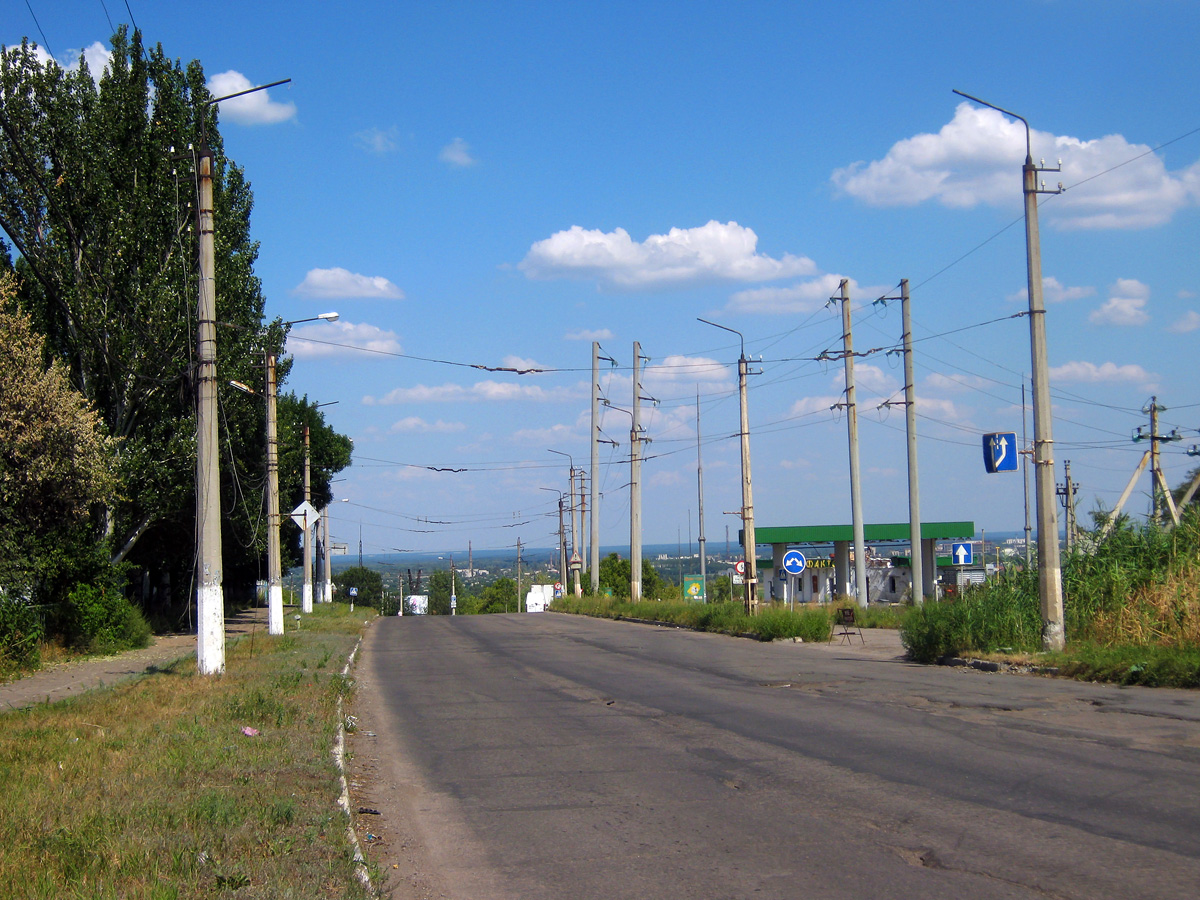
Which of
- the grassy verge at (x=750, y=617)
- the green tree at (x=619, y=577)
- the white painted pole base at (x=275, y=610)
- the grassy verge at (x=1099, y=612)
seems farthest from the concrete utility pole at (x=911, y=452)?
the green tree at (x=619, y=577)

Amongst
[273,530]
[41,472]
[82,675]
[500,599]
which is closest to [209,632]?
[82,675]

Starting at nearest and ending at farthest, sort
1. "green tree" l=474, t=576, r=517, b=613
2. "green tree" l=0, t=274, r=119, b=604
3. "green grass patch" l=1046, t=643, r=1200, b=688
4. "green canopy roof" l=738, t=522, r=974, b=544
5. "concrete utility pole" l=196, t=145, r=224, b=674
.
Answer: "green grass patch" l=1046, t=643, r=1200, b=688 → "concrete utility pole" l=196, t=145, r=224, b=674 → "green tree" l=0, t=274, r=119, b=604 → "green canopy roof" l=738, t=522, r=974, b=544 → "green tree" l=474, t=576, r=517, b=613

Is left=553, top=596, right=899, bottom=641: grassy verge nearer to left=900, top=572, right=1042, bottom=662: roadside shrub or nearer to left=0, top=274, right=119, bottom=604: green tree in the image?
left=900, top=572, right=1042, bottom=662: roadside shrub

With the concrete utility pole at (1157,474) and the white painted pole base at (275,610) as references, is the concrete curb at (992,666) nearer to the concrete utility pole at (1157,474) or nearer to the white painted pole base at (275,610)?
the concrete utility pole at (1157,474)

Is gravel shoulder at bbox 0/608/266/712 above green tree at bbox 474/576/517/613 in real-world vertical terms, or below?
above

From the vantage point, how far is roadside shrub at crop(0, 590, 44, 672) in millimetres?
18391

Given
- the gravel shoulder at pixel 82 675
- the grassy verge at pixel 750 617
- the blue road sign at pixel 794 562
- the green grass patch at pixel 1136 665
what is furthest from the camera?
the blue road sign at pixel 794 562

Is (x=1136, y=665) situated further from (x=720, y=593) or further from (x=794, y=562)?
(x=720, y=593)

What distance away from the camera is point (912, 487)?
32.1 meters

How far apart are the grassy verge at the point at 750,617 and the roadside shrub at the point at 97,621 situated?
16290 millimetres

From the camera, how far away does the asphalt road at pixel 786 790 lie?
595 cm

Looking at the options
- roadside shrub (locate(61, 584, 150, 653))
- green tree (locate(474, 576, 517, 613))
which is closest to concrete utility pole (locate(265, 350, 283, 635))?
roadside shrub (locate(61, 584, 150, 653))

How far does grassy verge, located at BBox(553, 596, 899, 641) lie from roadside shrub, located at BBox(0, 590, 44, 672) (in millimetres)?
17374

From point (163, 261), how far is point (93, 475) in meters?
9.57
